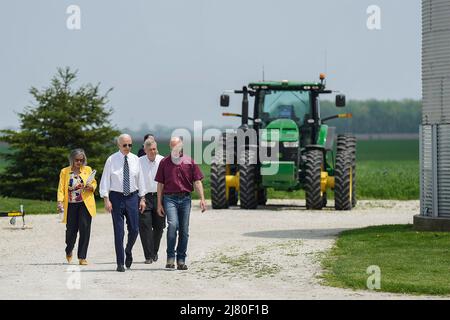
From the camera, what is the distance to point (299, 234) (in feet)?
70.9

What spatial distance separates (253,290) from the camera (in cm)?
1347

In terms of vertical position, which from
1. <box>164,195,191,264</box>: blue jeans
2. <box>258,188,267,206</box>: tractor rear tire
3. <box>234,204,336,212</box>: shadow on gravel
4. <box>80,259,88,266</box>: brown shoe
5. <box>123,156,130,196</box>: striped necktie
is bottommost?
<box>234,204,336,212</box>: shadow on gravel

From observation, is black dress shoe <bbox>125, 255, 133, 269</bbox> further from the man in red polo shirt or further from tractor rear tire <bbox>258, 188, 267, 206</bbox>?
tractor rear tire <bbox>258, 188, 267, 206</bbox>

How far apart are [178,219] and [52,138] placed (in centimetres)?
2420

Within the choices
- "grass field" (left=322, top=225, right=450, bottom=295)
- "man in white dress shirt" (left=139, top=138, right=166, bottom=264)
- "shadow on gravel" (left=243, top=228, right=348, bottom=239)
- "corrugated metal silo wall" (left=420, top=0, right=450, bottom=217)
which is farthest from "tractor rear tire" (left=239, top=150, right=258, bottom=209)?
"man in white dress shirt" (left=139, top=138, right=166, bottom=264)

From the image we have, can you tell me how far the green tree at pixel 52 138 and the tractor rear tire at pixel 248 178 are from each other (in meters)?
10.1

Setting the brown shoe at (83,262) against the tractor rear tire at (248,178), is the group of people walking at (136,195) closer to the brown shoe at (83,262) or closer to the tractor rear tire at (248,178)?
the brown shoe at (83,262)

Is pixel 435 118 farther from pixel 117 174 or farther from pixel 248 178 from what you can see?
pixel 248 178

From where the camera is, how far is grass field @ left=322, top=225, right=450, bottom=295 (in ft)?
45.5

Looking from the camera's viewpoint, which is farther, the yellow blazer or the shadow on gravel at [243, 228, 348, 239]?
the shadow on gravel at [243, 228, 348, 239]

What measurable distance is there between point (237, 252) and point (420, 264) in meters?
3.44
